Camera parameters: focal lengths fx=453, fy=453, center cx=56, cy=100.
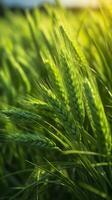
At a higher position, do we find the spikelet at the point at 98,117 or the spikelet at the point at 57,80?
the spikelet at the point at 57,80

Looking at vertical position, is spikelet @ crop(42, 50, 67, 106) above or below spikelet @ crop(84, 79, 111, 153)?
above

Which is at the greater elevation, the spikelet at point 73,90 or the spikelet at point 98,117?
the spikelet at point 73,90

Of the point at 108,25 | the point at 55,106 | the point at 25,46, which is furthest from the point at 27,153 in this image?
the point at 25,46

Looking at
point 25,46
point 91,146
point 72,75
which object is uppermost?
point 25,46

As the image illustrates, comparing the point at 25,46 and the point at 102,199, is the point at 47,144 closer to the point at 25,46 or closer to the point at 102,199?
the point at 102,199

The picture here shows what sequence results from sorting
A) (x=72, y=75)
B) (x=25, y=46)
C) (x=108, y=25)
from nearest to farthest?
(x=72, y=75), (x=108, y=25), (x=25, y=46)

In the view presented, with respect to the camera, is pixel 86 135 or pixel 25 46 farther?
pixel 25 46

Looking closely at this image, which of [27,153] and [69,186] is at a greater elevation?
[27,153]

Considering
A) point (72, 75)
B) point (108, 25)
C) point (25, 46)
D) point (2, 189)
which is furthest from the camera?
point (25, 46)

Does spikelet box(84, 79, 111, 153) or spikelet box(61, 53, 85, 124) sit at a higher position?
spikelet box(61, 53, 85, 124)
